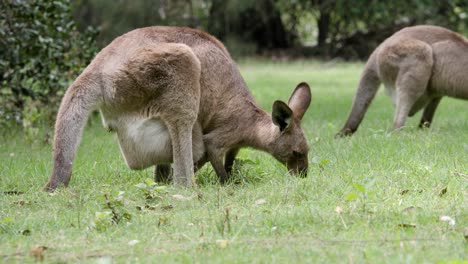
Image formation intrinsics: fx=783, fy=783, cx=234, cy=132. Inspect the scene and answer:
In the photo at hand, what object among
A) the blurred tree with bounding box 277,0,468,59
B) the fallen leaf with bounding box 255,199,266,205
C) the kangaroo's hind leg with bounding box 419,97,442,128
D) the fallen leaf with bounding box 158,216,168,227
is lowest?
the blurred tree with bounding box 277,0,468,59

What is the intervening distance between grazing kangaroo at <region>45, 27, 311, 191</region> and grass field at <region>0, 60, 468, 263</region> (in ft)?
0.70

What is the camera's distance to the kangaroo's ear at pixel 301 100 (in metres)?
5.90

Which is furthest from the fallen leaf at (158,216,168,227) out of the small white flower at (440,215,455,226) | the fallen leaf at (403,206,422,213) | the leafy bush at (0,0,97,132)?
the leafy bush at (0,0,97,132)

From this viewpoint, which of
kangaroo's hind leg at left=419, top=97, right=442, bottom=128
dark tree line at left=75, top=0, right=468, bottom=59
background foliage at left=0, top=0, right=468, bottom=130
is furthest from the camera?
dark tree line at left=75, top=0, right=468, bottom=59

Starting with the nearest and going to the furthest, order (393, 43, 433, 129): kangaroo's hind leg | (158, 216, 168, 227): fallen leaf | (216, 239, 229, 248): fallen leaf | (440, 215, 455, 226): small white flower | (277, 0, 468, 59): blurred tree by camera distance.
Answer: (216, 239, 229, 248): fallen leaf
(440, 215, 455, 226): small white flower
(158, 216, 168, 227): fallen leaf
(393, 43, 433, 129): kangaroo's hind leg
(277, 0, 468, 59): blurred tree

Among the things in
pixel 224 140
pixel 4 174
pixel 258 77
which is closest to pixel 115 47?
pixel 224 140

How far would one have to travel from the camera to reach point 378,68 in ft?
28.8

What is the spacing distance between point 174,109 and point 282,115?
A: 0.83m

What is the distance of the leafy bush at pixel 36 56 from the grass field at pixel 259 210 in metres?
1.69

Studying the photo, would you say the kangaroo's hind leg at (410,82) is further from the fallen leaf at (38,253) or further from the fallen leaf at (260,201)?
the fallen leaf at (38,253)

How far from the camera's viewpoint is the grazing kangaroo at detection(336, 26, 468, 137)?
859 cm

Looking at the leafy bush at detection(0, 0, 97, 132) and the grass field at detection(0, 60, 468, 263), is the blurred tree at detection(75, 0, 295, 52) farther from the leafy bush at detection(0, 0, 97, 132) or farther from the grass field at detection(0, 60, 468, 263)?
the grass field at detection(0, 60, 468, 263)

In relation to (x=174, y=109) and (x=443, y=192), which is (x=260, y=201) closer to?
(x=174, y=109)

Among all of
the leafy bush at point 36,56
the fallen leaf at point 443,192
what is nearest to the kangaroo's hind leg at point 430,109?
the leafy bush at point 36,56
